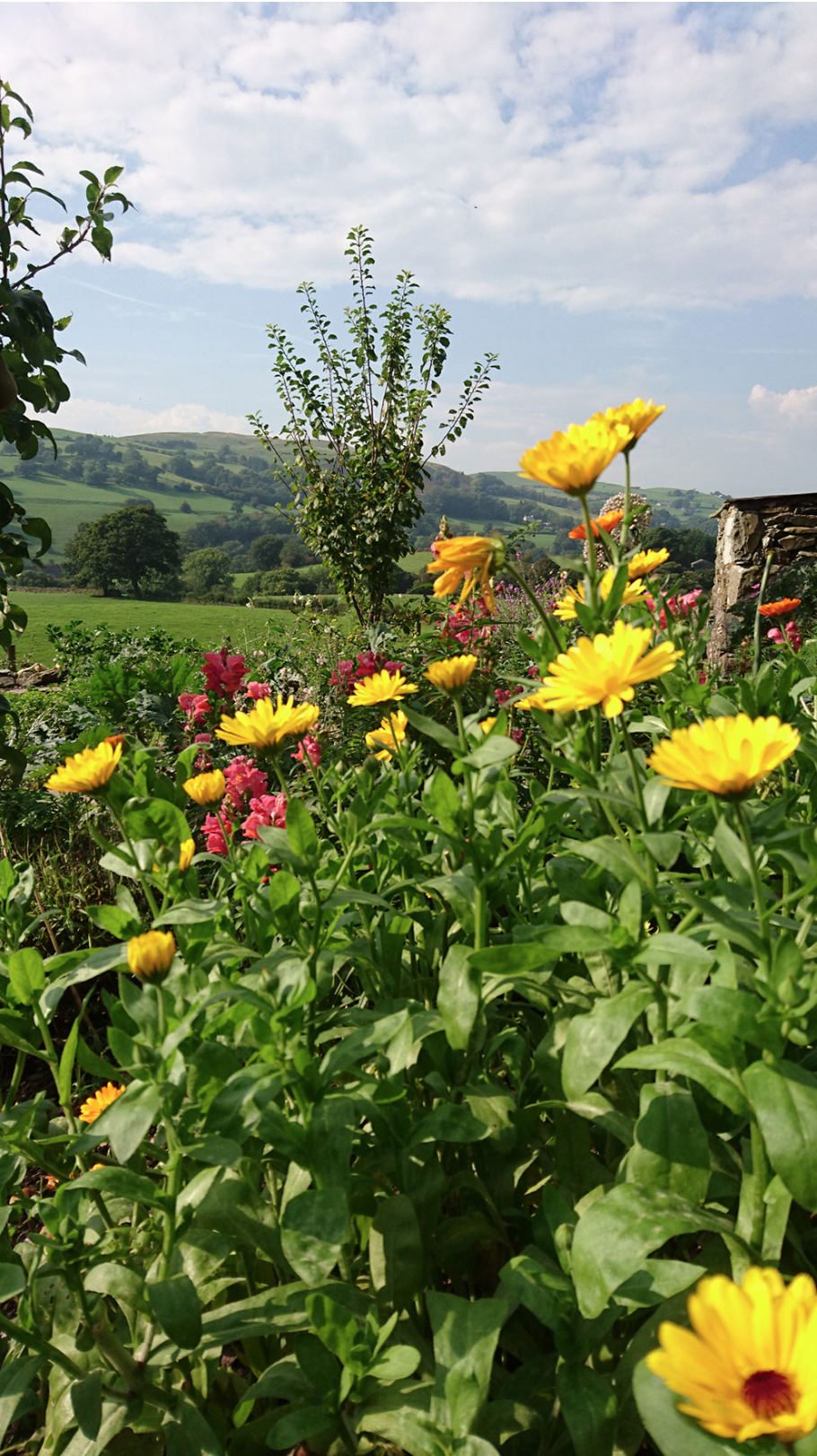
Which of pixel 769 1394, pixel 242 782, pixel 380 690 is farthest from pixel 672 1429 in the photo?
pixel 242 782

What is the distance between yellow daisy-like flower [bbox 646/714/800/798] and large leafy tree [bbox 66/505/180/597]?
50.5 meters

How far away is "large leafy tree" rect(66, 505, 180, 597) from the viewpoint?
49.5 meters

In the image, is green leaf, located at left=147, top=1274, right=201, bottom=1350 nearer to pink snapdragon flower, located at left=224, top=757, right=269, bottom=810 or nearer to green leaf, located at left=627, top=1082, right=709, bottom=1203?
green leaf, located at left=627, top=1082, right=709, bottom=1203

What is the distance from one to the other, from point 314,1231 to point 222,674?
8.07 feet

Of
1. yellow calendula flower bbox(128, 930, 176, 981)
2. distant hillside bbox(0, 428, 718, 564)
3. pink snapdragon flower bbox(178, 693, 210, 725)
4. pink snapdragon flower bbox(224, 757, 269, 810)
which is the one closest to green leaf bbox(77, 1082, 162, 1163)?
yellow calendula flower bbox(128, 930, 176, 981)

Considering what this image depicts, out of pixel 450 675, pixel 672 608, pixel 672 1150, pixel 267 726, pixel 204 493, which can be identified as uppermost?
pixel 204 493

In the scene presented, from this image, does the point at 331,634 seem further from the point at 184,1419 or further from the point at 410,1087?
the point at 184,1419

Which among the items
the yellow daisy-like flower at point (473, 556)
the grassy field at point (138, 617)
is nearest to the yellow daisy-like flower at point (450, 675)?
the yellow daisy-like flower at point (473, 556)

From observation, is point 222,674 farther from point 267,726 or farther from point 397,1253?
point 397,1253

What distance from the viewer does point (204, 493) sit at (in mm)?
93812

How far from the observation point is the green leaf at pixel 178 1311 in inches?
35.7

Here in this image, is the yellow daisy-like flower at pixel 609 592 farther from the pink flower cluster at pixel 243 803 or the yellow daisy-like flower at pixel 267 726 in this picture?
the pink flower cluster at pixel 243 803

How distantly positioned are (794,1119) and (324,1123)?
0.50 meters

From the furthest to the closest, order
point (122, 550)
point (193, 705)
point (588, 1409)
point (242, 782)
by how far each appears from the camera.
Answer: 1. point (122, 550)
2. point (193, 705)
3. point (242, 782)
4. point (588, 1409)
